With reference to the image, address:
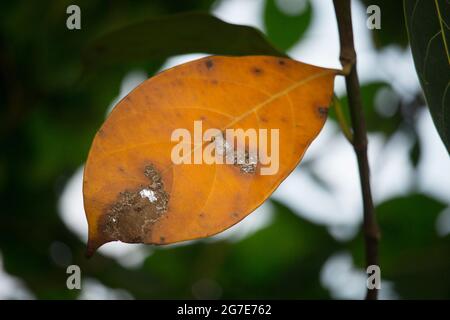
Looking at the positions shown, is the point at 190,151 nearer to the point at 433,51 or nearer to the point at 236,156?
the point at 236,156

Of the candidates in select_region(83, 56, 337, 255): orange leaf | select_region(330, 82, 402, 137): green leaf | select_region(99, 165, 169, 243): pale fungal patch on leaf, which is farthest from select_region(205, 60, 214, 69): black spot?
select_region(330, 82, 402, 137): green leaf

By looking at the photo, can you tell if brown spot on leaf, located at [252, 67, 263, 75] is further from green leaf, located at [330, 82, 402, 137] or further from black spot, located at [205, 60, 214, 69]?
green leaf, located at [330, 82, 402, 137]

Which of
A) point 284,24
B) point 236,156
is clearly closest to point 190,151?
point 236,156

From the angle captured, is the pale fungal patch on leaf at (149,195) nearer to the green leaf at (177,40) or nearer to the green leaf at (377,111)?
the green leaf at (177,40)

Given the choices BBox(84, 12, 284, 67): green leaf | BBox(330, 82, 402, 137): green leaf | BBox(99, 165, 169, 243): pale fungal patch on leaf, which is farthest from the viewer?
BBox(330, 82, 402, 137): green leaf

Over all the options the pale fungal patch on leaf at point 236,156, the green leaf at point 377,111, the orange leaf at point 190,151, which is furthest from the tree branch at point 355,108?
the green leaf at point 377,111
